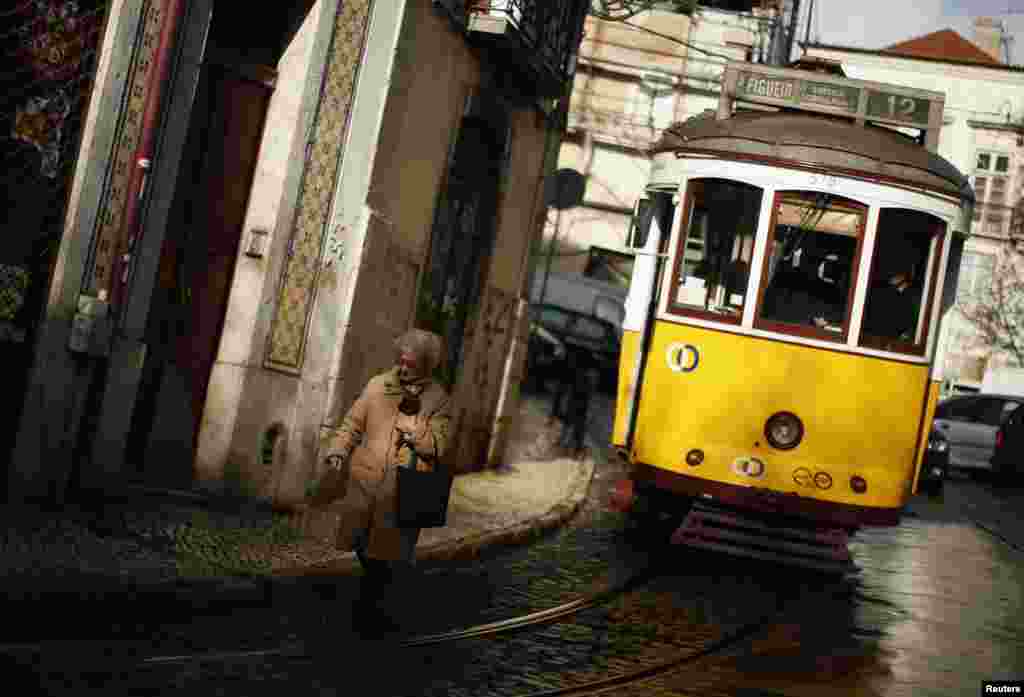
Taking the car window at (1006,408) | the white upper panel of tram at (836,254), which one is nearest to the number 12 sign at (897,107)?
the white upper panel of tram at (836,254)

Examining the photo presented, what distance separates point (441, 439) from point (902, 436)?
4.96 metres

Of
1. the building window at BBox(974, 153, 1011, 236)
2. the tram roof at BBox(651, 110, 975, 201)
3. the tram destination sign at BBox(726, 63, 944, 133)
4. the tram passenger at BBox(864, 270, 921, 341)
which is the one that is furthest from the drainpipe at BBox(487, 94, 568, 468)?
the building window at BBox(974, 153, 1011, 236)

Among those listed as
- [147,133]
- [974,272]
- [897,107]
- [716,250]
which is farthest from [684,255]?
[974,272]

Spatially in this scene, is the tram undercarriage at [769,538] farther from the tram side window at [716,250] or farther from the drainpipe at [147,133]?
the drainpipe at [147,133]

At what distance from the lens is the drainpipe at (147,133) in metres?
9.21

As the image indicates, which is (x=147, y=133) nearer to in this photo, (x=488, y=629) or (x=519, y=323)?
(x=488, y=629)

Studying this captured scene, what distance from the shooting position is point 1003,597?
11398mm

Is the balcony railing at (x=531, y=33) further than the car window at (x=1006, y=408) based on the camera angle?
No

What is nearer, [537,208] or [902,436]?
[902,436]

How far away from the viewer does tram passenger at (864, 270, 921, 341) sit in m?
11.1

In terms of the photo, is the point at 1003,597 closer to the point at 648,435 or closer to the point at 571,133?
the point at 648,435

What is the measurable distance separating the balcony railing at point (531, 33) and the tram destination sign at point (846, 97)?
2.16m

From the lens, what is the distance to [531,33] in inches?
536

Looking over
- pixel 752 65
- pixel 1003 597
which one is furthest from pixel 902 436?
pixel 752 65
